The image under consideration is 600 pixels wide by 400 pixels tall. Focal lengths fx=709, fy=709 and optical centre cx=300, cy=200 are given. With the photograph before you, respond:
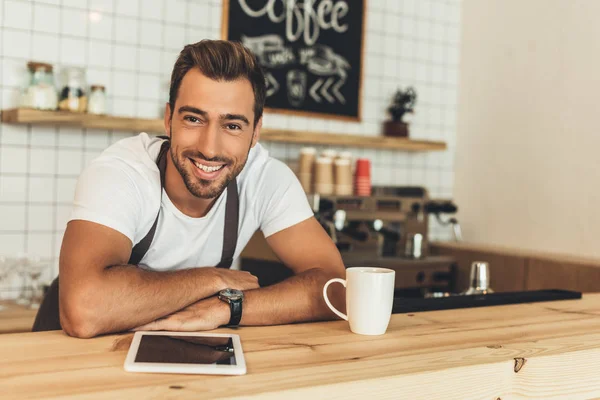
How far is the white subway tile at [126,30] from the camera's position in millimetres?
2971

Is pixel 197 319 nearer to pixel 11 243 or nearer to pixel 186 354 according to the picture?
pixel 186 354

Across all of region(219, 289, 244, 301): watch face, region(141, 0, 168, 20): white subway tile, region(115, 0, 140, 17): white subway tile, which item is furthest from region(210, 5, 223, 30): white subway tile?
region(219, 289, 244, 301): watch face

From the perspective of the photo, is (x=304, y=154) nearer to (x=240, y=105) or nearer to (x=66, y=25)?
(x=66, y=25)

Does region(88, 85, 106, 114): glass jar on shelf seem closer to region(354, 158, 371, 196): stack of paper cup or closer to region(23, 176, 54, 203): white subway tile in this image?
region(23, 176, 54, 203): white subway tile

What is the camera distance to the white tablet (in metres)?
0.92

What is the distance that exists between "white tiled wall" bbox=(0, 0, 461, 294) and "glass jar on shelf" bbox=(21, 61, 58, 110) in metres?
0.09

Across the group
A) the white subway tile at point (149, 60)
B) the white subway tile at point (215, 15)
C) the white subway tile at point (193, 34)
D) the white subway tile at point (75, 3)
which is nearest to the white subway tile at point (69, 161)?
the white subway tile at point (149, 60)

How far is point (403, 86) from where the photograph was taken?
3.79 metres

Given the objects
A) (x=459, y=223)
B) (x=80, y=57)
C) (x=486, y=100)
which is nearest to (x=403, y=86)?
(x=486, y=100)

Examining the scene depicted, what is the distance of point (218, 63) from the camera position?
5.40 feet

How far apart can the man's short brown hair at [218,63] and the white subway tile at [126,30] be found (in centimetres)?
138

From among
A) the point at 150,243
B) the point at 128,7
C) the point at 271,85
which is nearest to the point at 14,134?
the point at 128,7

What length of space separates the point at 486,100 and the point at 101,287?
286 centimetres

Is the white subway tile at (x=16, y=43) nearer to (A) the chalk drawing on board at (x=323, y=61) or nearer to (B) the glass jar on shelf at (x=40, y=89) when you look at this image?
(B) the glass jar on shelf at (x=40, y=89)
